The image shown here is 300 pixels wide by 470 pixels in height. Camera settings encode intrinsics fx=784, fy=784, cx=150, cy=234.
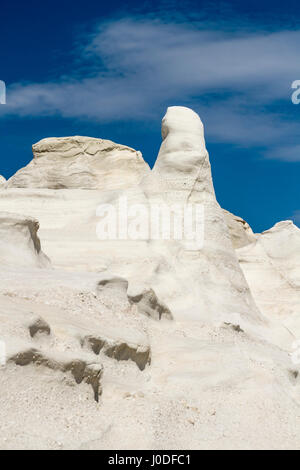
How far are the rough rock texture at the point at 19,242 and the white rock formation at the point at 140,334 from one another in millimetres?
22

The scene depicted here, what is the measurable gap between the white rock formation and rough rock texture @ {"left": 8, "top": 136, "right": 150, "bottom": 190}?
10.8 feet

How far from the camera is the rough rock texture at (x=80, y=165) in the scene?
67.7 feet

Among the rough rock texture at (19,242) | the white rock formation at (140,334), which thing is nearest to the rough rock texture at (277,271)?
the white rock formation at (140,334)

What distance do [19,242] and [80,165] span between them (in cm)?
1009

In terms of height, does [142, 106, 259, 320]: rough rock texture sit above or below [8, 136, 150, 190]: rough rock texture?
below

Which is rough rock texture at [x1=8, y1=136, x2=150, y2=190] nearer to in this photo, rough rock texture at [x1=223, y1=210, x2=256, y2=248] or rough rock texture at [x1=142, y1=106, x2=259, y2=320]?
rough rock texture at [x1=142, y1=106, x2=259, y2=320]

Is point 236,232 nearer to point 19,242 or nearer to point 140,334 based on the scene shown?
point 19,242

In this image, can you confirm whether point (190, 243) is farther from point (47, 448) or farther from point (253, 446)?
point (47, 448)

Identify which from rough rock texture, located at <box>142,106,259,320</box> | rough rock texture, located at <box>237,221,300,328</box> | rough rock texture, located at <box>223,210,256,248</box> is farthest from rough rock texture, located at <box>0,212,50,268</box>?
rough rock texture, located at <box>223,210,256,248</box>

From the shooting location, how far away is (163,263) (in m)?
14.3

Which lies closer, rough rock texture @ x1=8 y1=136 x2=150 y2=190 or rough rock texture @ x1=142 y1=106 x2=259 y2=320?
rough rock texture @ x1=142 y1=106 x2=259 y2=320

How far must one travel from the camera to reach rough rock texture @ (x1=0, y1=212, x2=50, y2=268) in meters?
11.4

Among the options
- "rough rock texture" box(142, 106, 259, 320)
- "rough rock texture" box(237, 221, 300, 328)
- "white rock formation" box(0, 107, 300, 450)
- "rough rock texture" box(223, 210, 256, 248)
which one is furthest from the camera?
"rough rock texture" box(223, 210, 256, 248)

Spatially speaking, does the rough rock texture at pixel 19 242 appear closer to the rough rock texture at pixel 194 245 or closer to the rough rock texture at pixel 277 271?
the rough rock texture at pixel 194 245
